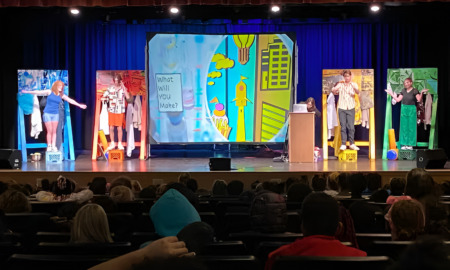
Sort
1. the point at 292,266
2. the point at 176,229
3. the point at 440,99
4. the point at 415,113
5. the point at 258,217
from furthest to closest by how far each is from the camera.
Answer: the point at 440,99 < the point at 415,113 < the point at 258,217 < the point at 176,229 < the point at 292,266

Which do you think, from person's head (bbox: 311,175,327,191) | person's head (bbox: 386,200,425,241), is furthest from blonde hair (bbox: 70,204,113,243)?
person's head (bbox: 311,175,327,191)

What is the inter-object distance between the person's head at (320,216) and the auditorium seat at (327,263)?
1.37ft

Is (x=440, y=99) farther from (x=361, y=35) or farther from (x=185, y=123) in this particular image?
(x=185, y=123)

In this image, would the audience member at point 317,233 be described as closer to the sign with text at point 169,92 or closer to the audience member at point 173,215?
the audience member at point 173,215

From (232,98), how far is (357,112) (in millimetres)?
2397

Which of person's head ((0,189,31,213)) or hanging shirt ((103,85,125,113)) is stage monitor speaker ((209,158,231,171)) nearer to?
hanging shirt ((103,85,125,113))

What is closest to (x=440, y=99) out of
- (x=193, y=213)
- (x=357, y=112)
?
(x=357, y=112)

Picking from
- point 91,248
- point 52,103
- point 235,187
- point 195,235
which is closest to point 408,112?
point 235,187

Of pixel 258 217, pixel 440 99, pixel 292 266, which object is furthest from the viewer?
pixel 440 99

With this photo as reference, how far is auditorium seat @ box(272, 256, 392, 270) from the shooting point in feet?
5.84

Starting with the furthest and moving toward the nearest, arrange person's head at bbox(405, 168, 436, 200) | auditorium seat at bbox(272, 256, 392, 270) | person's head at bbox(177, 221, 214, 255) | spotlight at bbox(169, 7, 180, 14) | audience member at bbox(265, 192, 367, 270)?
spotlight at bbox(169, 7, 180, 14) < person's head at bbox(405, 168, 436, 200) < audience member at bbox(265, 192, 367, 270) < auditorium seat at bbox(272, 256, 392, 270) < person's head at bbox(177, 221, 214, 255)

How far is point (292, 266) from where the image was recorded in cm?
179

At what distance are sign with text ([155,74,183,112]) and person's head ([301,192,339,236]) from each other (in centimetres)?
935

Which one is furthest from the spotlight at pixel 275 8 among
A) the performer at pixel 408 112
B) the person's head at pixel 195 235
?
the person's head at pixel 195 235
